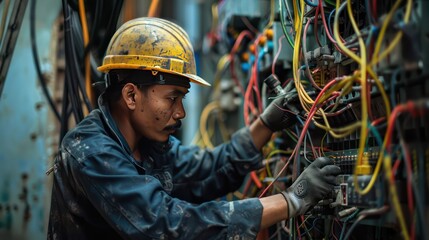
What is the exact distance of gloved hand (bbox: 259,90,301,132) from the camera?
5.49 feet

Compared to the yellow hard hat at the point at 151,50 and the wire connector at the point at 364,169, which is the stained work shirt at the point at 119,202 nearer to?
the yellow hard hat at the point at 151,50

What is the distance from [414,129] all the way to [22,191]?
2.14 metres

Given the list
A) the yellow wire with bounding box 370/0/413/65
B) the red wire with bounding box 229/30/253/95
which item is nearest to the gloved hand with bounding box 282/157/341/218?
the yellow wire with bounding box 370/0/413/65

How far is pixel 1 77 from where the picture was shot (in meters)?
1.85

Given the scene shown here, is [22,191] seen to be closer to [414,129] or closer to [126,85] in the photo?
[126,85]

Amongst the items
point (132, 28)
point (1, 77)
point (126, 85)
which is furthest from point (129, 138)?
point (1, 77)

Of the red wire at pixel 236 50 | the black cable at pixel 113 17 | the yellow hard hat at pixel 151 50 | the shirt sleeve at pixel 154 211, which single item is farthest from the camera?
the red wire at pixel 236 50

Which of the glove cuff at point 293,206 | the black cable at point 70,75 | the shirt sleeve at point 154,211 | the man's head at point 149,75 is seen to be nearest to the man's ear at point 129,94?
the man's head at point 149,75

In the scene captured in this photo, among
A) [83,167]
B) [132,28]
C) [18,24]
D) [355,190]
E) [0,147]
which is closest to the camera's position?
[355,190]

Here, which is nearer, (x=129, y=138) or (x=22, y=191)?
(x=129, y=138)

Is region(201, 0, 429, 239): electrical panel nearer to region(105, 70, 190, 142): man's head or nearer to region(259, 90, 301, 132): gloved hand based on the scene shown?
region(259, 90, 301, 132): gloved hand

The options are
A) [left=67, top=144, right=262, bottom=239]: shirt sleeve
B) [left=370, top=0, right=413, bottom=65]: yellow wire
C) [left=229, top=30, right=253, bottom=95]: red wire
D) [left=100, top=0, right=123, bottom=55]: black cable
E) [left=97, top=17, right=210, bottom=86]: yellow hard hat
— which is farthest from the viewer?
[left=229, top=30, right=253, bottom=95]: red wire

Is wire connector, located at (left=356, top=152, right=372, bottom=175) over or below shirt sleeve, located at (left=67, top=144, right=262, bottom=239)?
over

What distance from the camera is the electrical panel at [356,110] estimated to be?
1.06 meters
